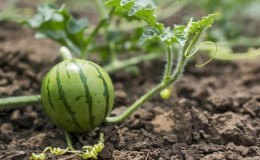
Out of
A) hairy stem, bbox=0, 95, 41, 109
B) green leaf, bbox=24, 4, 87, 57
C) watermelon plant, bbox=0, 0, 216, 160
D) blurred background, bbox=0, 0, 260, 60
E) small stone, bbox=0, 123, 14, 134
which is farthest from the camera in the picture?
blurred background, bbox=0, 0, 260, 60

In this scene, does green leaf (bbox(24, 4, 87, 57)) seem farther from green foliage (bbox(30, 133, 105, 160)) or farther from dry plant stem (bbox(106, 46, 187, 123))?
green foliage (bbox(30, 133, 105, 160))

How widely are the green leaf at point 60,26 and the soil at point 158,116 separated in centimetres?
34

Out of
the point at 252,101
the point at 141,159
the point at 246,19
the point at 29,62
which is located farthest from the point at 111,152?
the point at 246,19

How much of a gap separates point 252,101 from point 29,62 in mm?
1761

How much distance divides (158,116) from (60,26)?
0.98 metres

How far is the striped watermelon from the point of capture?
241 cm

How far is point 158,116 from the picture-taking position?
294 centimetres

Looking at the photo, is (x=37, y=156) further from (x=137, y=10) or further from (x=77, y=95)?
(x=137, y=10)

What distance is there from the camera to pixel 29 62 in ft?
12.0

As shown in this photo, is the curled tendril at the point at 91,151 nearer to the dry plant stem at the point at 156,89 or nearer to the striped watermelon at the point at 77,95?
the striped watermelon at the point at 77,95

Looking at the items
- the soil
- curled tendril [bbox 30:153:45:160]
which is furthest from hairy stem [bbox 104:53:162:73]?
curled tendril [bbox 30:153:45:160]

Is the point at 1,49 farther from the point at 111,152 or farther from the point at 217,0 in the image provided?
the point at 217,0

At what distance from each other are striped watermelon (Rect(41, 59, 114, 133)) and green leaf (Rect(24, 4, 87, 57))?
722 mm

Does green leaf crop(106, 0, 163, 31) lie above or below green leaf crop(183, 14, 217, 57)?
above
